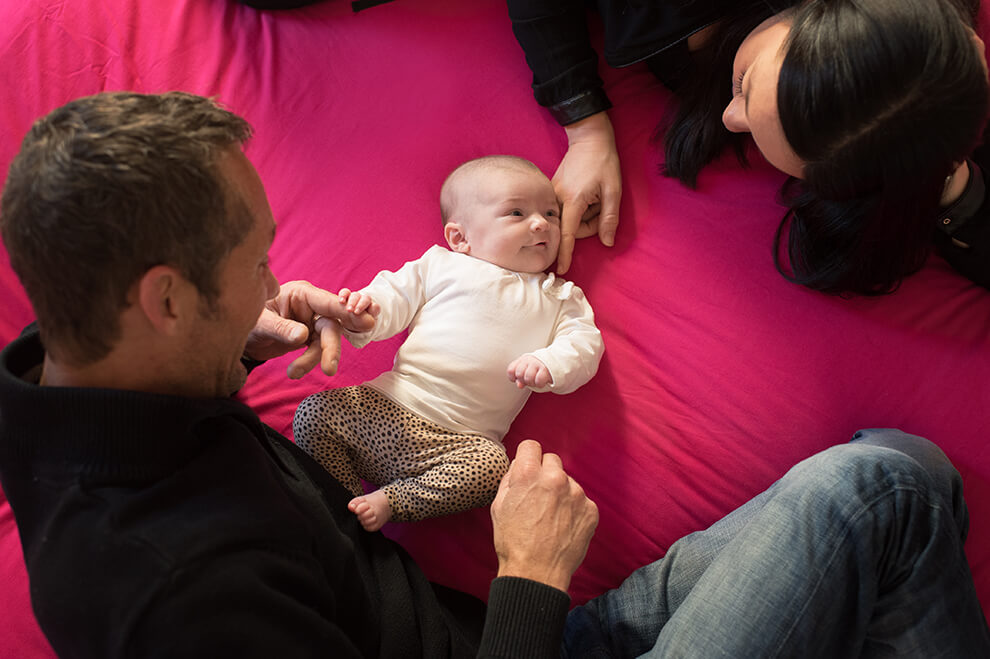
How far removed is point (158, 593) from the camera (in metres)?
0.71

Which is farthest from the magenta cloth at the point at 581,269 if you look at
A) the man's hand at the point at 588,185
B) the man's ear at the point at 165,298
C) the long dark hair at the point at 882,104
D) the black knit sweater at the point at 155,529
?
the man's ear at the point at 165,298

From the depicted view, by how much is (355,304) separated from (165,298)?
481 millimetres

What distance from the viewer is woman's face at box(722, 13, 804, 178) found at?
105 centimetres

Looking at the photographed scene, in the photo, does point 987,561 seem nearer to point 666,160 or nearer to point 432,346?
point 666,160

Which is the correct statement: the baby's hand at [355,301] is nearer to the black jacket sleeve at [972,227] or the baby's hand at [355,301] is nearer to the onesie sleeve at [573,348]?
the onesie sleeve at [573,348]

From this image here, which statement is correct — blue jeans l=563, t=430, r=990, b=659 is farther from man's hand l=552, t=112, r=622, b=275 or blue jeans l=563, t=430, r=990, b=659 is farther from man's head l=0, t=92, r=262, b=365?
man's head l=0, t=92, r=262, b=365

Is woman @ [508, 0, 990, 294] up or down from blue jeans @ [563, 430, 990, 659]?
up

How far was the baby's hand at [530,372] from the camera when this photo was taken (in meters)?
1.25

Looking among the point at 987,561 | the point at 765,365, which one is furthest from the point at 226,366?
the point at 987,561

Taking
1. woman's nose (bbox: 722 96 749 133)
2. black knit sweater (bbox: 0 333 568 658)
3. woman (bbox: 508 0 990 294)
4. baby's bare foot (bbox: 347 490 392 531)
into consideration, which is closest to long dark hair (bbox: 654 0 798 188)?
woman (bbox: 508 0 990 294)

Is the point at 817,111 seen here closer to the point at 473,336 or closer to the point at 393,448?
the point at 473,336

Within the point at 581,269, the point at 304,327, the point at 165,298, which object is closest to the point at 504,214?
the point at 581,269

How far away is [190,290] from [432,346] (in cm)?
61

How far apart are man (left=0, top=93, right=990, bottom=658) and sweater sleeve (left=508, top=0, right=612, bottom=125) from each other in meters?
0.85
